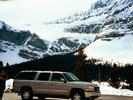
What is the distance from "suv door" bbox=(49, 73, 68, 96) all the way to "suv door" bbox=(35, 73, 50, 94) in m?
0.42

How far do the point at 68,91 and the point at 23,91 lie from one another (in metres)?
4.09

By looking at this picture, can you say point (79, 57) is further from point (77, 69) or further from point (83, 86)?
point (83, 86)

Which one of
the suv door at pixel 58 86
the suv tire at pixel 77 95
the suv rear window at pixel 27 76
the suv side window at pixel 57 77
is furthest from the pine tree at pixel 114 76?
the suv tire at pixel 77 95

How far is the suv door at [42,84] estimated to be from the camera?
26.7 m

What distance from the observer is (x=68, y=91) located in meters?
25.5

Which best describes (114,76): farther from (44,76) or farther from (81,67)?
(44,76)

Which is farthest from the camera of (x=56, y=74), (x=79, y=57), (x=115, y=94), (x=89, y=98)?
(x=79, y=57)

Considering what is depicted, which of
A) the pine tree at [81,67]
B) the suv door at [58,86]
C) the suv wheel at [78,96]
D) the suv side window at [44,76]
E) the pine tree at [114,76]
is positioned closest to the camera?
the suv wheel at [78,96]

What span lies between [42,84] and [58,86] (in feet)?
4.96

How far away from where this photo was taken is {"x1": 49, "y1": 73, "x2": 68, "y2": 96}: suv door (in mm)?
25656

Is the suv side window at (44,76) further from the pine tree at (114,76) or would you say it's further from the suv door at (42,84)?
the pine tree at (114,76)

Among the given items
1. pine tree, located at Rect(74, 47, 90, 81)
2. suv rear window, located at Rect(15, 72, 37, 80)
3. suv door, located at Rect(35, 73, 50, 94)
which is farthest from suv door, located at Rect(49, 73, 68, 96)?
pine tree, located at Rect(74, 47, 90, 81)

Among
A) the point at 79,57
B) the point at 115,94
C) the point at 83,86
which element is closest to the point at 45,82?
the point at 83,86

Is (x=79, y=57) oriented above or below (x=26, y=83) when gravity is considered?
above
